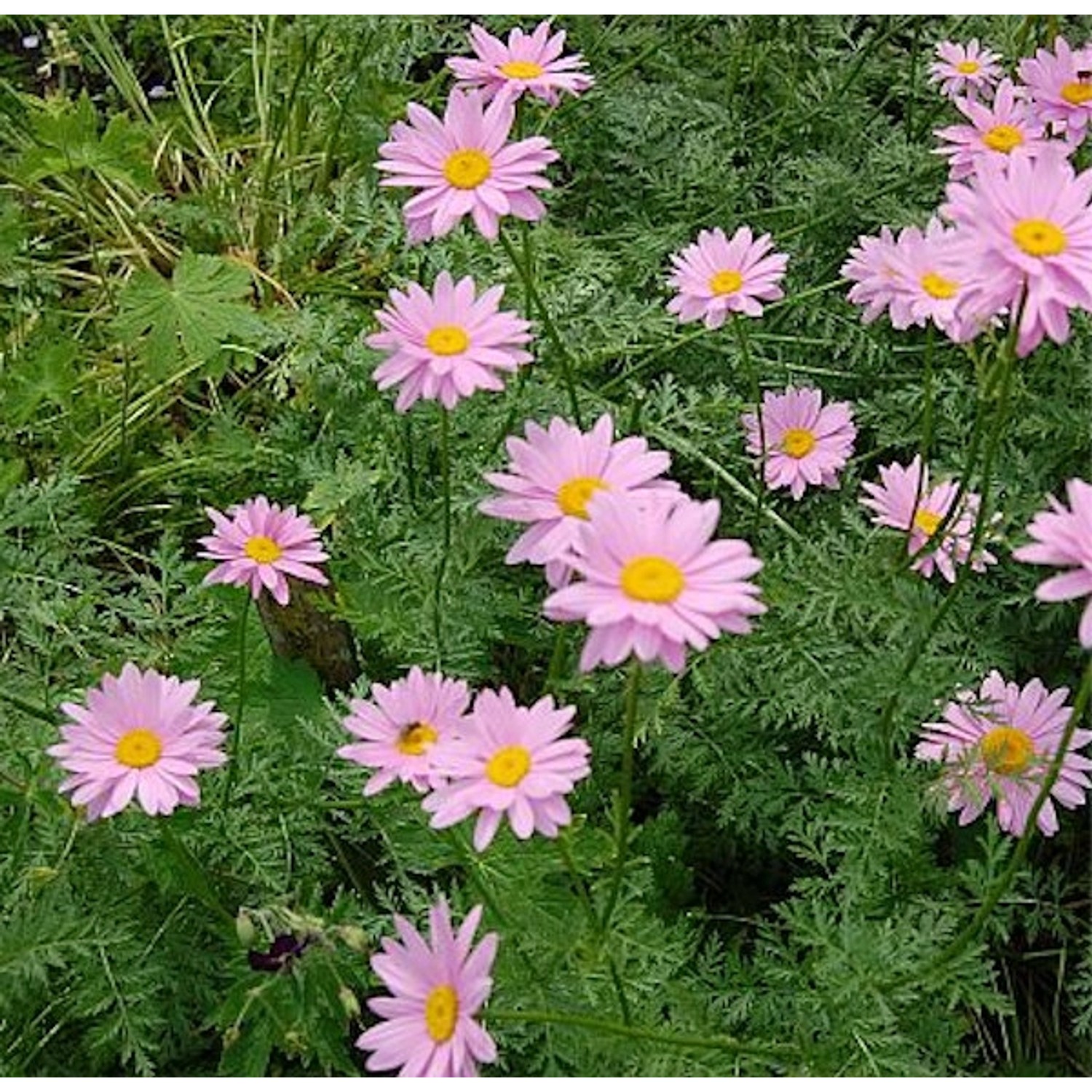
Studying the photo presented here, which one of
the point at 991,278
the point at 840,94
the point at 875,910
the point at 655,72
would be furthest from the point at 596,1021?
the point at 655,72

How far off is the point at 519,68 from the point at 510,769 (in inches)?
30.2

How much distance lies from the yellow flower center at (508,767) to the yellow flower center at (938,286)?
1.94 feet

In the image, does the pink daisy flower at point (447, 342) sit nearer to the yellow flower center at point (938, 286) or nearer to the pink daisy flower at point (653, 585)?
the pink daisy flower at point (653, 585)

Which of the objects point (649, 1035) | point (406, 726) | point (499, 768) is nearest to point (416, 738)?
point (406, 726)

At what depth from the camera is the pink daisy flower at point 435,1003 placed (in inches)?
41.6

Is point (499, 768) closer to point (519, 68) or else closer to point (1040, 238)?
point (1040, 238)

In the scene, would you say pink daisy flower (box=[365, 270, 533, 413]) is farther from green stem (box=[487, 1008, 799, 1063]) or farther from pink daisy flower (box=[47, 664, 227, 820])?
green stem (box=[487, 1008, 799, 1063])

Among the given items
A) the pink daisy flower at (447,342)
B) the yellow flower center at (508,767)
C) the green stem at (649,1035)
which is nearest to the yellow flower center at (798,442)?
the pink daisy flower at (447,342)

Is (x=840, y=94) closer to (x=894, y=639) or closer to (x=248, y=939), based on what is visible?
(x=894, y=639)

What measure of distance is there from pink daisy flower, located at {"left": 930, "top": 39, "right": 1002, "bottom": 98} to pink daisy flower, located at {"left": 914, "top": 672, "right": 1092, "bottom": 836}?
77cm

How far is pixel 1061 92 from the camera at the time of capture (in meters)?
1.70

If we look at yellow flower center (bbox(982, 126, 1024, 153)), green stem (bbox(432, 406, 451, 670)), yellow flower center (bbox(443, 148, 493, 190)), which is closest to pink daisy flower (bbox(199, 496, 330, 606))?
green stem (bbox(432, 406, 451, 670))

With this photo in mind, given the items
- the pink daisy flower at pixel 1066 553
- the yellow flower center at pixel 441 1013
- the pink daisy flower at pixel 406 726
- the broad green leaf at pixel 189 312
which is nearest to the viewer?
the pink daisy flower at pixel 1066 553

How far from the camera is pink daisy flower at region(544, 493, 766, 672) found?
0.98m
